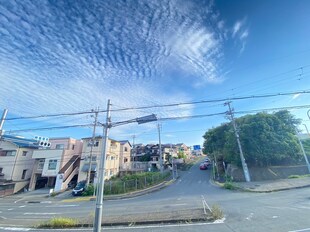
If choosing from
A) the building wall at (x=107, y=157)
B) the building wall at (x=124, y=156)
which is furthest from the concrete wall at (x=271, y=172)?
the building wall at (x=124, y=156)

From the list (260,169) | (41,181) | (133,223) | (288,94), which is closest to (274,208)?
(288,94)

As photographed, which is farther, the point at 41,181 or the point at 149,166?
the point at 149,166

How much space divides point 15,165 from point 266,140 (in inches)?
1692

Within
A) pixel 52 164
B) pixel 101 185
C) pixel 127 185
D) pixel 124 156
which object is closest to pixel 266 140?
pixel 127 185

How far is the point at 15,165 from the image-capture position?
31625 mm

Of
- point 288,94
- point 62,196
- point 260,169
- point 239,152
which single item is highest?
point 288,94

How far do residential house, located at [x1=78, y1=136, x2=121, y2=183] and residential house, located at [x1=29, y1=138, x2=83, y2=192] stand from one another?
2515mm

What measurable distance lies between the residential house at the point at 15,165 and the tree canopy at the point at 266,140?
34912mm

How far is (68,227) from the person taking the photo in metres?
9.55

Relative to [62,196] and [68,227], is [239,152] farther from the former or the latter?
[62,196]

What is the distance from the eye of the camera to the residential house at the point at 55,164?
30.1 m

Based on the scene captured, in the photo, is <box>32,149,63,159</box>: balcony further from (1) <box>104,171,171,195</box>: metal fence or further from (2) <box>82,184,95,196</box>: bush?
(1) <box>104,171,171,195</box>: metal fence

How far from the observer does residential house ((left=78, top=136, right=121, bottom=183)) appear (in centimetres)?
2982

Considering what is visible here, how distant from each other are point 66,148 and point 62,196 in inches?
412
